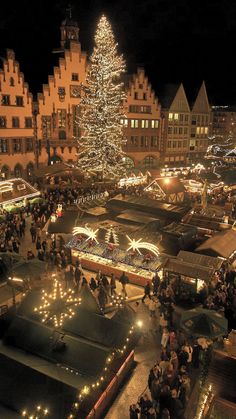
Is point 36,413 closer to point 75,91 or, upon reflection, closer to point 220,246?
point 220,246

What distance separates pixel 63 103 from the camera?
43688 millimetres

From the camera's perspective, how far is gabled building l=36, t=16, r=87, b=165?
140 feet

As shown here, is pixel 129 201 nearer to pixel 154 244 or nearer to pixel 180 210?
pixel 180 210

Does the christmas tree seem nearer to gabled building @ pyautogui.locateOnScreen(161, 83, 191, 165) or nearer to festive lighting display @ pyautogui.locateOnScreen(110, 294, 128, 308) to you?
gabled building @ pyautogui.locateOnScreen(161, 83, 191, 165)

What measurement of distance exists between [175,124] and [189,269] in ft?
135

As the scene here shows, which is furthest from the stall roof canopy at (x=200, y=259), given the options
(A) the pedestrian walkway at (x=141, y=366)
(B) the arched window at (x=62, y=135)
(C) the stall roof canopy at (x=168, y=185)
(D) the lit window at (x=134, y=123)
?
(D) the lit window at (x=134, y=123)

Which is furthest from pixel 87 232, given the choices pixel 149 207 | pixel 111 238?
pixel 149 207

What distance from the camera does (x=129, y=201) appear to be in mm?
27438

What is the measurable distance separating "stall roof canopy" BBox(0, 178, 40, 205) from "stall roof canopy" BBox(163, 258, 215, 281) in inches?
577

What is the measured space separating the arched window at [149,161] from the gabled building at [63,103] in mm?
12192

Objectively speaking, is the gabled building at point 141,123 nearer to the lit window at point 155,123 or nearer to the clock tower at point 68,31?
the lit window at point 155,123

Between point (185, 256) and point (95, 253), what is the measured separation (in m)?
5.28

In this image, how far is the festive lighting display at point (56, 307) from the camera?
13875mm

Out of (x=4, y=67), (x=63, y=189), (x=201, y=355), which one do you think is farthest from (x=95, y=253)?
(x=4, y=67)
